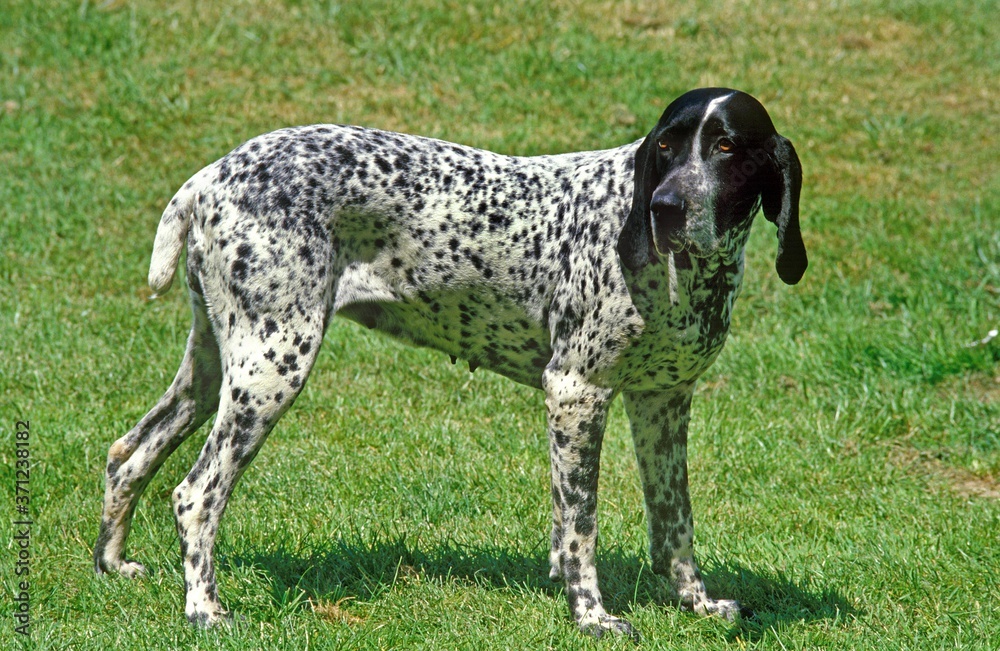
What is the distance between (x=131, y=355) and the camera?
6750 mm

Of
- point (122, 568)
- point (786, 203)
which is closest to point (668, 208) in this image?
point (786, 203)

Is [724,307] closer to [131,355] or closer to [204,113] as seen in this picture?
[131,355]

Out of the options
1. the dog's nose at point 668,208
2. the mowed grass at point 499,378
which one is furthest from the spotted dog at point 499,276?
the mowed grass at point 499,378

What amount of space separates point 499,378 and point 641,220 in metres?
3.03

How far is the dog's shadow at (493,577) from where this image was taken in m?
4.46

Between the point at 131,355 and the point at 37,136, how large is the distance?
3405mm

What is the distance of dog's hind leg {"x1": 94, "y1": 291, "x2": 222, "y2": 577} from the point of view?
454 centimetres

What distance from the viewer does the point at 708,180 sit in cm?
380

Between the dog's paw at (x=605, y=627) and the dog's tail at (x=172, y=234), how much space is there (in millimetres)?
2024

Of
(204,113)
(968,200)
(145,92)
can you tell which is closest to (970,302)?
(968,200)

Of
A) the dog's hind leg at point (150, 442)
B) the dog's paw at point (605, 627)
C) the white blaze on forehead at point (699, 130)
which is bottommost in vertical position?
the dog's paw at point (605, 627)

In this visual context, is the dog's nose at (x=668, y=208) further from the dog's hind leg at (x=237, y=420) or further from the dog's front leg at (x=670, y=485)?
the dog's hind leg at (x=237, y=420)

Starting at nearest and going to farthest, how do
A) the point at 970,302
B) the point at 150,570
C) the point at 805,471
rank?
the point at 150,570
the point at 805,471
the point at 970,302

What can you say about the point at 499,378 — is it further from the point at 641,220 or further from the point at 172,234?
the point at 641,220
